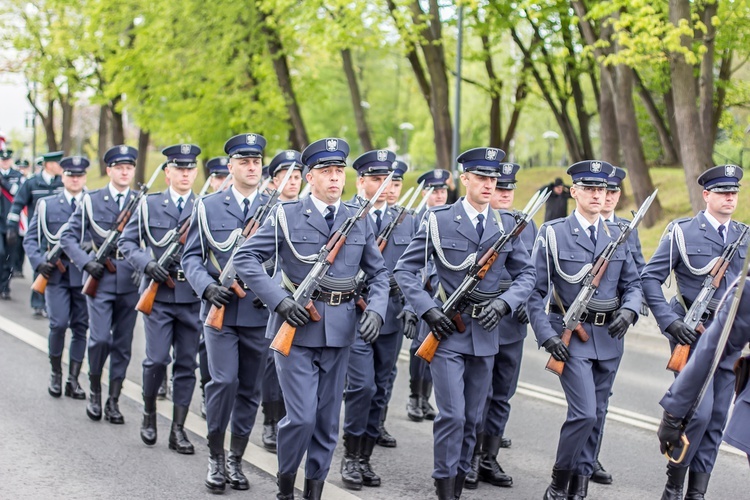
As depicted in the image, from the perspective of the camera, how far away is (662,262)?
711cm

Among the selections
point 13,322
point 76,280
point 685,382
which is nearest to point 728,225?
point 685,382

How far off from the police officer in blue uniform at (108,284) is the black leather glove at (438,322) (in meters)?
3.42

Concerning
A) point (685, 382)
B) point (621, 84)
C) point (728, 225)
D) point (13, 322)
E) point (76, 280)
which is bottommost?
point (13, 322)

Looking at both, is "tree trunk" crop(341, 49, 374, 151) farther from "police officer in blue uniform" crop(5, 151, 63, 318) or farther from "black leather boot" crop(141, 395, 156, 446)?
"black leather boot" crop(141, 395, 156, 446)

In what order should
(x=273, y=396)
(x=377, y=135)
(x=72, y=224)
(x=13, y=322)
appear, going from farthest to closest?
(x=377, y=135)
(x=13, y=322)
(x=72, y=224)
(x=273, y=396)

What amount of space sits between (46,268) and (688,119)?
1156cm

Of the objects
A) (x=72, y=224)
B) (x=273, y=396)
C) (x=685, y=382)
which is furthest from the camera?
(x=72, y=224)

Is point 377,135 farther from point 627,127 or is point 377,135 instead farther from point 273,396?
point 273,396

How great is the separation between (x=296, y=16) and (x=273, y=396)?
20.5 metres

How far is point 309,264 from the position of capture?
647cm

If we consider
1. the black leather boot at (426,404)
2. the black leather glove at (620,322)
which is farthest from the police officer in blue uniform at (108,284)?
the black leather glove at (620,322)

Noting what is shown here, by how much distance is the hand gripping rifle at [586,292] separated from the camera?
668 cm

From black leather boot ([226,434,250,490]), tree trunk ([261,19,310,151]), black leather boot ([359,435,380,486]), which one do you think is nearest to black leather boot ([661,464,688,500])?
black leather boot ([359,435,380,486])

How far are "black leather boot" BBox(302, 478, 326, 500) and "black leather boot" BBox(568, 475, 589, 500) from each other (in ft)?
5.34
